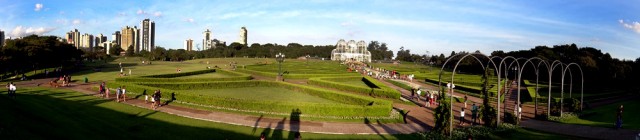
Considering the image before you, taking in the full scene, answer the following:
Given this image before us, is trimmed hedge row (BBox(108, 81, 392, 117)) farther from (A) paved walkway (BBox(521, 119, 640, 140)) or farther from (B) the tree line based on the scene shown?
(B) the tree line

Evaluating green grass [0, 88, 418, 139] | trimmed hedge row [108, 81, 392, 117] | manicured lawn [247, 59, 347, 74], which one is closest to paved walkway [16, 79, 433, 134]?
green grass [0, 88, 418, 139]

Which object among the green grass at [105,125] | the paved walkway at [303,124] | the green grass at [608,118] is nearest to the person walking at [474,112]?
the paved walkway at [303,124]

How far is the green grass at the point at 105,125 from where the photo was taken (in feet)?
41.8

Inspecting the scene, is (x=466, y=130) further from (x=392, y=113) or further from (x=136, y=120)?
(x=136, y=120)

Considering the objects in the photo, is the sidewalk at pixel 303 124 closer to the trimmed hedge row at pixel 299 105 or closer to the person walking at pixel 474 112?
the trimmed hedge row at pixel 299 105

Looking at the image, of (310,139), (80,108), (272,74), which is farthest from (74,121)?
(272,74)

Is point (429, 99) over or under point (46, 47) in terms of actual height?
under

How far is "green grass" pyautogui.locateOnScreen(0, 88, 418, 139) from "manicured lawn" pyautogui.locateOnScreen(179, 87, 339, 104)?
9.21 metres

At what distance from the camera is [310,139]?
18.0 meters

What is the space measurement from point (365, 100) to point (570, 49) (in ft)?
207

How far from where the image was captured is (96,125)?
635 inches

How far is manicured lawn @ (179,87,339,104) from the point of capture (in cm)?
3180

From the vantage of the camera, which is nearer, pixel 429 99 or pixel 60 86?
pixel 429 99

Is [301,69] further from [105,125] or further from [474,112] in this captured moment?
[105,125]
